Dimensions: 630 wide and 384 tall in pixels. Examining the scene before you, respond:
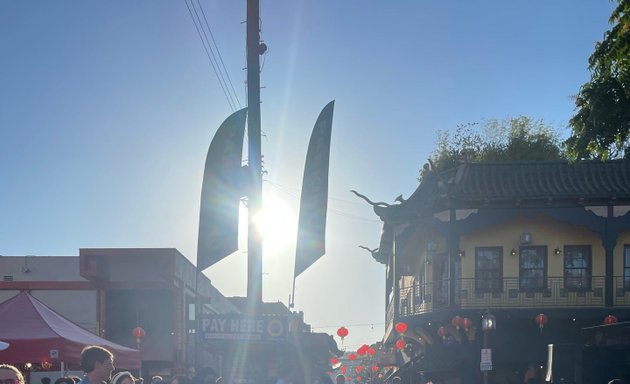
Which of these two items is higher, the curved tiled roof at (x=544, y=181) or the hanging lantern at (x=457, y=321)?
the curved tiled roof at (x=544, y=181)

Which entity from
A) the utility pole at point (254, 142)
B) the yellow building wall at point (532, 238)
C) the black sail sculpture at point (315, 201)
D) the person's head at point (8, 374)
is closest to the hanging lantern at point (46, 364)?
the utility pole at point (254, 142)

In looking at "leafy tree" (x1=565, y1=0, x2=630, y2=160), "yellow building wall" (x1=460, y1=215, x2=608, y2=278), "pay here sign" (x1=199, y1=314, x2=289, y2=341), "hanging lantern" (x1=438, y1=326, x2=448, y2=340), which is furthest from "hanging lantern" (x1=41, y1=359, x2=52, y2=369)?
"yellow building wall" (x1=460, y1=215, x2=608, y2=278)

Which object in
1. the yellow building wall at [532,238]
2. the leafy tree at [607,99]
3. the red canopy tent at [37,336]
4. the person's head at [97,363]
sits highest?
the leafy tree at [607,99]

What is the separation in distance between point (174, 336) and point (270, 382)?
1582cm

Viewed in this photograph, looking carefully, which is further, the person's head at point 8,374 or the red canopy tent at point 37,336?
the red canopy tent at point 37,336

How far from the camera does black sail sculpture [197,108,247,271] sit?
12.8m

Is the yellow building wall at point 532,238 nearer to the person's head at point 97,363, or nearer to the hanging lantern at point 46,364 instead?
the hanging lantern at point 46,364

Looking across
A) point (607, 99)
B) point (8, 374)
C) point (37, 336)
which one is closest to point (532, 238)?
point (607, 99)

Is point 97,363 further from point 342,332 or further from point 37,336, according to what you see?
point 342,332

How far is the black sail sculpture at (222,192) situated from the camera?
12.8 meters

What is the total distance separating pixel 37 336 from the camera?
39.4 feet

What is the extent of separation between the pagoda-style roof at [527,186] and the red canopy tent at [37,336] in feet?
60.1

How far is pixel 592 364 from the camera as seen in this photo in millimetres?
11148

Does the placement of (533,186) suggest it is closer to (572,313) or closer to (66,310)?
(572,313)
